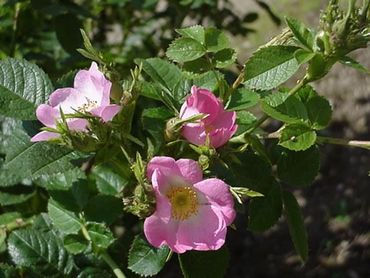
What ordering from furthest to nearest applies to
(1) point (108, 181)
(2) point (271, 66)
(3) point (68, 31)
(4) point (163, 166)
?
1. (3) point (68, 31)
2. (1) point (108, 181)
3. (2) point (271, 66)
4. (4) point (163, 166)

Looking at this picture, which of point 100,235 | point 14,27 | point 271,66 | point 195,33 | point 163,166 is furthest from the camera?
point 14,27

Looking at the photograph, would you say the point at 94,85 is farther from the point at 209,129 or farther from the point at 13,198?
the point at 13,198

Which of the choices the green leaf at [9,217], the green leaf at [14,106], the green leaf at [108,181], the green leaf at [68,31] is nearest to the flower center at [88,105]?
the green leaf at [14,106]

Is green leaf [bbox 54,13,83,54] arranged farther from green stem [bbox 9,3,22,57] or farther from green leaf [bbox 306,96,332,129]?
green leaf [bbox 306,96,332,129]

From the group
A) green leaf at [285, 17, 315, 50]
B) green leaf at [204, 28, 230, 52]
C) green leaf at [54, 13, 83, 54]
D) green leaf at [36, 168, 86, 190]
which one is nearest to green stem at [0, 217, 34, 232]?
green leaf at [36, 168, 86, 190]

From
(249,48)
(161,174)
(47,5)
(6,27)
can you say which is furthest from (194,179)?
(249,48)

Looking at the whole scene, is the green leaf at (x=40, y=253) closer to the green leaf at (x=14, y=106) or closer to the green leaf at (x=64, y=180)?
the green leaf at (x=64, y=180)

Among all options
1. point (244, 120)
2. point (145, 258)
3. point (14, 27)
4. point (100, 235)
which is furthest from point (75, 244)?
point (14, 27)
